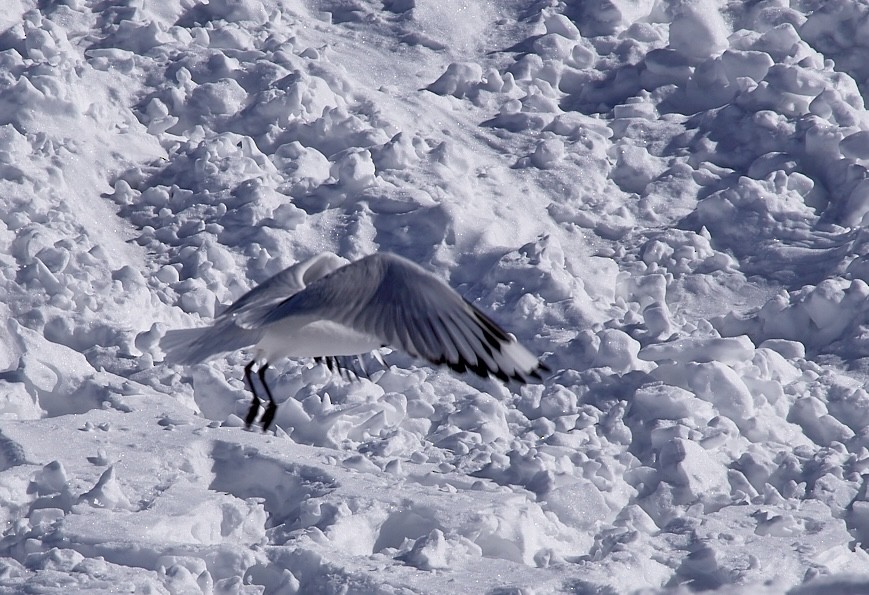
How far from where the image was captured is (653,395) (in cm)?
555

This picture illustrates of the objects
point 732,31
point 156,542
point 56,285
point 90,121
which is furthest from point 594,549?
point 732,31

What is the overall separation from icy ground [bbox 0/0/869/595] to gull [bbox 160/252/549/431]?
1.00 metres

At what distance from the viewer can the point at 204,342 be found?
12.9 ft

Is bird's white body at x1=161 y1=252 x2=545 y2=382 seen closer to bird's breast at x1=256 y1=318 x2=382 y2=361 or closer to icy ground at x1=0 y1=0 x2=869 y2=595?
bird's breast at x1=256 y1=318 x2=382 y2=361

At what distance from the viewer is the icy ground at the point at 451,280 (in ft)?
15.9

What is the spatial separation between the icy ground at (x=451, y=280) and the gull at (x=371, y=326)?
1.00 m

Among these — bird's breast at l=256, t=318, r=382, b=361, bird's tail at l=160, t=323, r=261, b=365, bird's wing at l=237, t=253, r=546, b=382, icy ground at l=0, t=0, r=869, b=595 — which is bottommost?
icy ground at l=0, t=0, r=869, b=595

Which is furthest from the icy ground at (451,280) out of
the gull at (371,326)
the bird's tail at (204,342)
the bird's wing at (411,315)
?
the bird's wing at (411,315)

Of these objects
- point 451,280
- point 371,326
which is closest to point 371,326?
point 371,326

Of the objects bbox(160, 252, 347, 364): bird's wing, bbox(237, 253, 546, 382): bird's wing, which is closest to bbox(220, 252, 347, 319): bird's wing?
bbox(160, 252, 347, 364): bird's wing

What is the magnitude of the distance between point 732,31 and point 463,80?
1.59 metres

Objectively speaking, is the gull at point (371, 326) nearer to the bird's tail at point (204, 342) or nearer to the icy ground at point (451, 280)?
the bird's tail at point (204, 342)

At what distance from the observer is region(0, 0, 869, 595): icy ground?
486cm

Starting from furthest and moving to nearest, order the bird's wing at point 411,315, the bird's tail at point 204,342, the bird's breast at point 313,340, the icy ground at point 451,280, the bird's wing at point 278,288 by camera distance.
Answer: the icy ground at point 451,280, the bird's wing at point 278,288, the bird's tail at point 204,342, the bird's breast at point 313,340, the bird's wing at point 411,315
